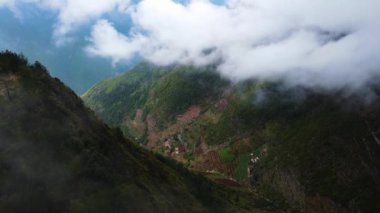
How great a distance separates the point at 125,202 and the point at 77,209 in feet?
67.0

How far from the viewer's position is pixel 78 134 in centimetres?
14038

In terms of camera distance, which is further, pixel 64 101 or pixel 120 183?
pixel 64 101

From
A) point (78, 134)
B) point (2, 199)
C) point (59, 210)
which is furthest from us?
point (78, 134)

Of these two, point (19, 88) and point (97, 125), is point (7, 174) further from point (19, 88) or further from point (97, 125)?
point (97, 125)

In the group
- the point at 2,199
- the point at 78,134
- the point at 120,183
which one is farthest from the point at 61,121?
the point at 2,199

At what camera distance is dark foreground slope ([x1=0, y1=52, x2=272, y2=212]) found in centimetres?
10562

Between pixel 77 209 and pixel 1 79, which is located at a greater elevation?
pixel 1 79

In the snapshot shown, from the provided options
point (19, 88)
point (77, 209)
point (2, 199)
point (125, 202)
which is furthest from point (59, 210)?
point (19, 88)

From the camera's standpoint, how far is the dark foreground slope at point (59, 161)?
105625mm

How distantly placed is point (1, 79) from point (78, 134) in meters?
32.6

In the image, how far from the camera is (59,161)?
122000 millimetres

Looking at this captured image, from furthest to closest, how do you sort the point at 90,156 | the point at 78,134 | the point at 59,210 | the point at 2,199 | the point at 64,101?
the point at 64,101 → the point at 78,134 → the point at 90,156 → the point at 59,210 → the point at 2,199

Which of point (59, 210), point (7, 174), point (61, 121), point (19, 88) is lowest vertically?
point (59, 210)

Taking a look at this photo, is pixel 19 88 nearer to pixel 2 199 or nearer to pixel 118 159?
pixel 118 159
